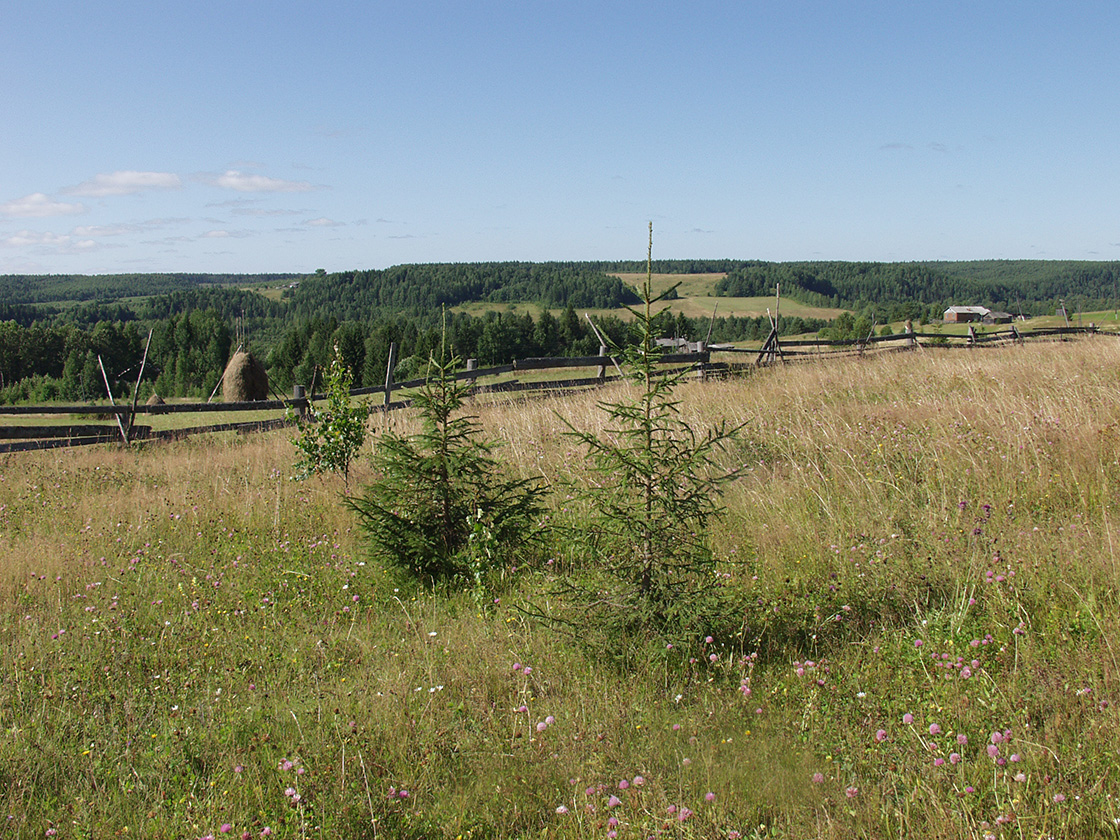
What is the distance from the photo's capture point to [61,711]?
310 centimetres

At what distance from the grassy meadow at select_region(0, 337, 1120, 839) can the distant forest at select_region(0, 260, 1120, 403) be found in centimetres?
5243

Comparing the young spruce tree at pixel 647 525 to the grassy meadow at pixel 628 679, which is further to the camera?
the young spruce tree at pixel 647 525

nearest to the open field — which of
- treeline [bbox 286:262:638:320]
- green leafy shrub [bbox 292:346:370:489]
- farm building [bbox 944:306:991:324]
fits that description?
treeline [bbox 286:262:638:320]

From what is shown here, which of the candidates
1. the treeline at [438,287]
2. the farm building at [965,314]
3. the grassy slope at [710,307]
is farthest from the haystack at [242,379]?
the treeline at [438,287]

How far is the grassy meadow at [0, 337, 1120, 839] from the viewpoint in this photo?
232cm

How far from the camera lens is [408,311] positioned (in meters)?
146

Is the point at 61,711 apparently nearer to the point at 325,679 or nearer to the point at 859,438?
the point at 325,679

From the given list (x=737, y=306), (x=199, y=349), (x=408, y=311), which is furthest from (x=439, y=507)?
(x=408, y=311)

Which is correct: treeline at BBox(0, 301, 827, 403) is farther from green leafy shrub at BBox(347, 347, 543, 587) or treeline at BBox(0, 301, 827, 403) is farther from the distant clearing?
green leafy shrub at BBox(347, 347, 543, 587)

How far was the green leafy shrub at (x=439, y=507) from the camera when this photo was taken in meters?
4.66

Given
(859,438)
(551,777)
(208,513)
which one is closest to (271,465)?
(208,513)

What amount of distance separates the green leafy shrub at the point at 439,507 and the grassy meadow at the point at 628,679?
0.22 metres

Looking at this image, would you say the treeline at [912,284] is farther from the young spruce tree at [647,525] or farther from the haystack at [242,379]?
the young spruce tree at [647,525]

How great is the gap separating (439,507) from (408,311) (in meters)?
146
